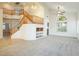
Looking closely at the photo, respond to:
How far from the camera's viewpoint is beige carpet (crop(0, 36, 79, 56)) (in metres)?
3.57

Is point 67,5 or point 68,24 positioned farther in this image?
A: point 68,24

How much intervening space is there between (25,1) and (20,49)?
106 cm

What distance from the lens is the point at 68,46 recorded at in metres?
3.59

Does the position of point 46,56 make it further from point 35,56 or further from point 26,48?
point 26,48

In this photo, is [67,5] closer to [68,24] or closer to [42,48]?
[68,24]

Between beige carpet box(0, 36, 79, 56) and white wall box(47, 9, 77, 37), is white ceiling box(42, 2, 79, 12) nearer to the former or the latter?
white wall box(47, 9, 77, 37)

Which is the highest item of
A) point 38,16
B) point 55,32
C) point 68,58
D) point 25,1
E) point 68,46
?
point 25,1

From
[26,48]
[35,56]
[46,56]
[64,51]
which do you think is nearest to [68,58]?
[64,51]

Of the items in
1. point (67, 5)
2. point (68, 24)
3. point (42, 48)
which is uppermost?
point (67, 5)

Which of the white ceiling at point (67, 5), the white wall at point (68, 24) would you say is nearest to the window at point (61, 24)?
the white wall at point (68, 24)

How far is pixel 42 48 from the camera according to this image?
12.0 ft

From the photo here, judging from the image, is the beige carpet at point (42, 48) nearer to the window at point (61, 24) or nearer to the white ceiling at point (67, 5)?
the window at point (61, 24)

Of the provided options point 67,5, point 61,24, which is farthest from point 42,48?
point 67,5

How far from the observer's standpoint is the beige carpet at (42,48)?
11.7ft
